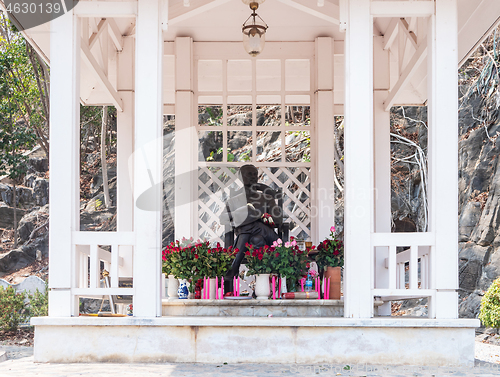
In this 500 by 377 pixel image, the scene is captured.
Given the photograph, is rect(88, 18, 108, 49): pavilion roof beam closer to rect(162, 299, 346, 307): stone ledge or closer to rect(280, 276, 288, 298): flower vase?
rect(162, 299, 346, 307): stone ledge

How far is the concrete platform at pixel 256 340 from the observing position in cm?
436

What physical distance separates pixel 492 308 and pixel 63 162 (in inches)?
267

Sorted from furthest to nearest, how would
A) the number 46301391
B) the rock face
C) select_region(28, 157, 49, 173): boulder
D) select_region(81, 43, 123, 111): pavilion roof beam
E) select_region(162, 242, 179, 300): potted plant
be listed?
select_region(28, 157, 49, 173): boulder < the rock face < select_region(162, 242, 179, 300): potted plant < select_region(81, 43, 123, 111): pavilion roof beam < the number 46301391

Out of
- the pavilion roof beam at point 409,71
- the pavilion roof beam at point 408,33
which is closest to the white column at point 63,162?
the pavilion roof beam at point 409,71

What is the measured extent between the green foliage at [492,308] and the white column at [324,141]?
318cm

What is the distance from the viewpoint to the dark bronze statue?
5863 millimetres

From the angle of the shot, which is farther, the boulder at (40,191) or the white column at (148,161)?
the boulder at (40,191)

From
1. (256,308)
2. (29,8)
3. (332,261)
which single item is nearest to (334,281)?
(332,261)

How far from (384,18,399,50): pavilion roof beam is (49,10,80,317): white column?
3.62 metres

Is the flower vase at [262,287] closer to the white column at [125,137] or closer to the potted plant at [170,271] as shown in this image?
the potted plant at [170,271]

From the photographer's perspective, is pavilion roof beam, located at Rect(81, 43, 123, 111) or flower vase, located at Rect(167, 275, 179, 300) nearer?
pavilion roof beam, located at Rect(81, 43, 123, 111)

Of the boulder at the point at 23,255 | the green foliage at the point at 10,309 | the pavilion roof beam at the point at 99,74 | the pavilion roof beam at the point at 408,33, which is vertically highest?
the pavilion roof beam at the point at 408,33

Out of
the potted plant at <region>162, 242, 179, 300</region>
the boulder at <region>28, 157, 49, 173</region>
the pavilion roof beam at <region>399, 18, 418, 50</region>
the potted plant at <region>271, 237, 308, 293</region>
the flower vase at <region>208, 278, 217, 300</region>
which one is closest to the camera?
the potted plant at <region>271, 237, 308, 293</region>

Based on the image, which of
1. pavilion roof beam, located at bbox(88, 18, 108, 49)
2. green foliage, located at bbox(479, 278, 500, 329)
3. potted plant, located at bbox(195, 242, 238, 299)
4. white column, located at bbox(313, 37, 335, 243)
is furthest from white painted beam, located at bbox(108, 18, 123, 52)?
green foliage, located at bbox(479, 278, 500, 329)
